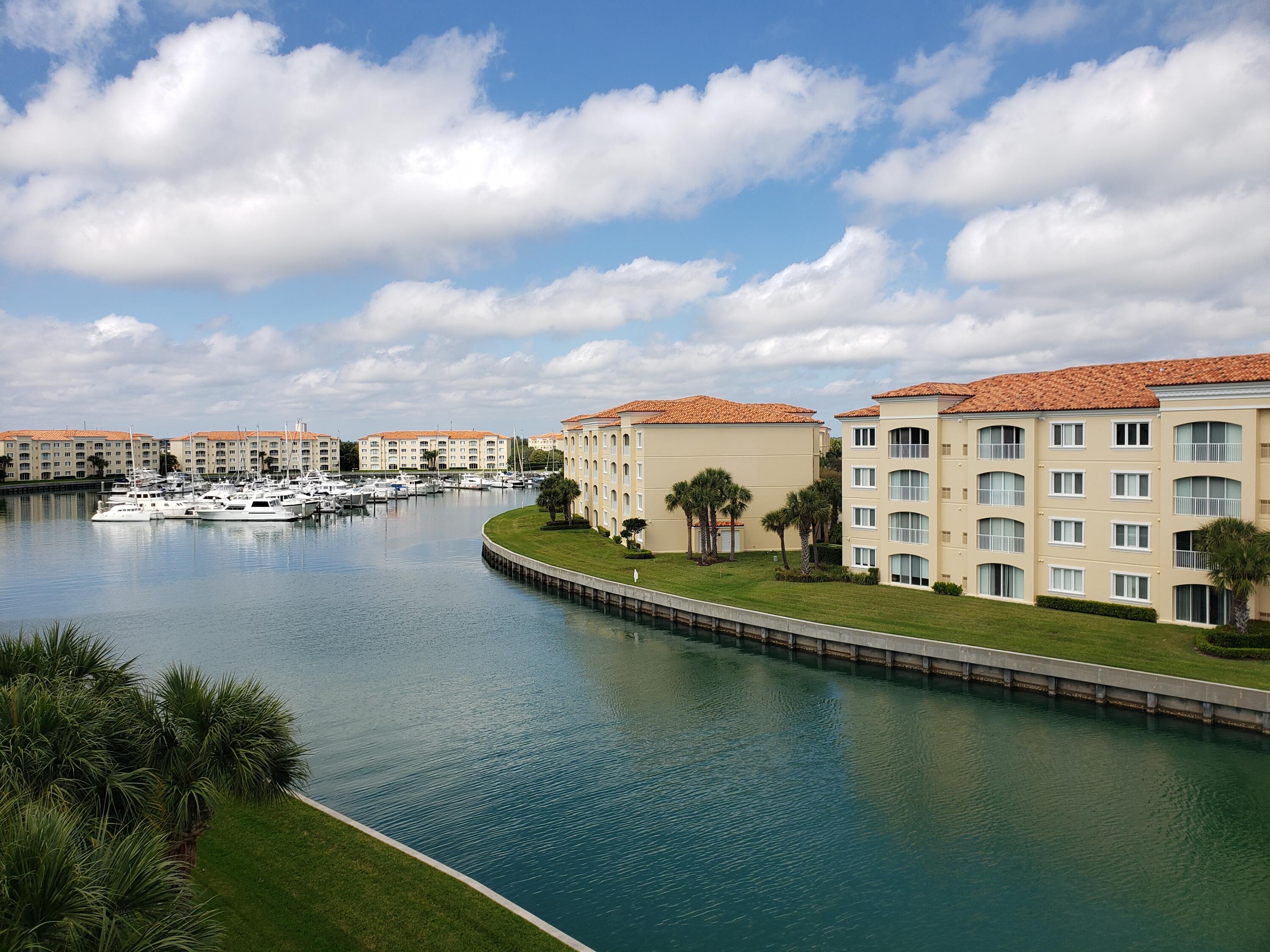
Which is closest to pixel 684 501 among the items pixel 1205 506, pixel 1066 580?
pixel 1066 580

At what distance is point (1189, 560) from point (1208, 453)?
17.1 feet

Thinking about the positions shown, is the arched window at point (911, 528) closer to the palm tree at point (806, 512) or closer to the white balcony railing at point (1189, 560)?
the palm tree at point (806, 512)

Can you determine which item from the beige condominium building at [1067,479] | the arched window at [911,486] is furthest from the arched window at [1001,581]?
the arched window at [911,486]

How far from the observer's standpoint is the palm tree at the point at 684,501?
211 ft


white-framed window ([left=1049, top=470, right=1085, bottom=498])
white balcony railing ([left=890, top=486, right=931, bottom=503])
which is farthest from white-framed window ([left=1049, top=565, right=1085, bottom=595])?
white balcony railing ([left=890, top=486, right=931, bottom=503])

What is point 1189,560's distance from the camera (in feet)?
135

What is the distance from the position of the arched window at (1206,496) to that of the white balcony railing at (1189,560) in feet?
6.04

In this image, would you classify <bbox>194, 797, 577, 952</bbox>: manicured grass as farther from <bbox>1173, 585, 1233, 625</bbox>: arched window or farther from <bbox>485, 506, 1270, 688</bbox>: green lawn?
<bbox>1173, 585, 1233, 625</bbox>: arched window

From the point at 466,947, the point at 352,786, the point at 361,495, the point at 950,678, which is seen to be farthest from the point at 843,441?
the point at 361,495

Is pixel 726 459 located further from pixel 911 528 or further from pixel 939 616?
pixel 939 616

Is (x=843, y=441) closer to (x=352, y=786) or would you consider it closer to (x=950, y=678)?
(x=950, y=678)

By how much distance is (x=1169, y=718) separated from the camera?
1297 inches

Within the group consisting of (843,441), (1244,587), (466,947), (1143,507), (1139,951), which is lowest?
(1139,951)

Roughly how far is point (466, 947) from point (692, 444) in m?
57.6
